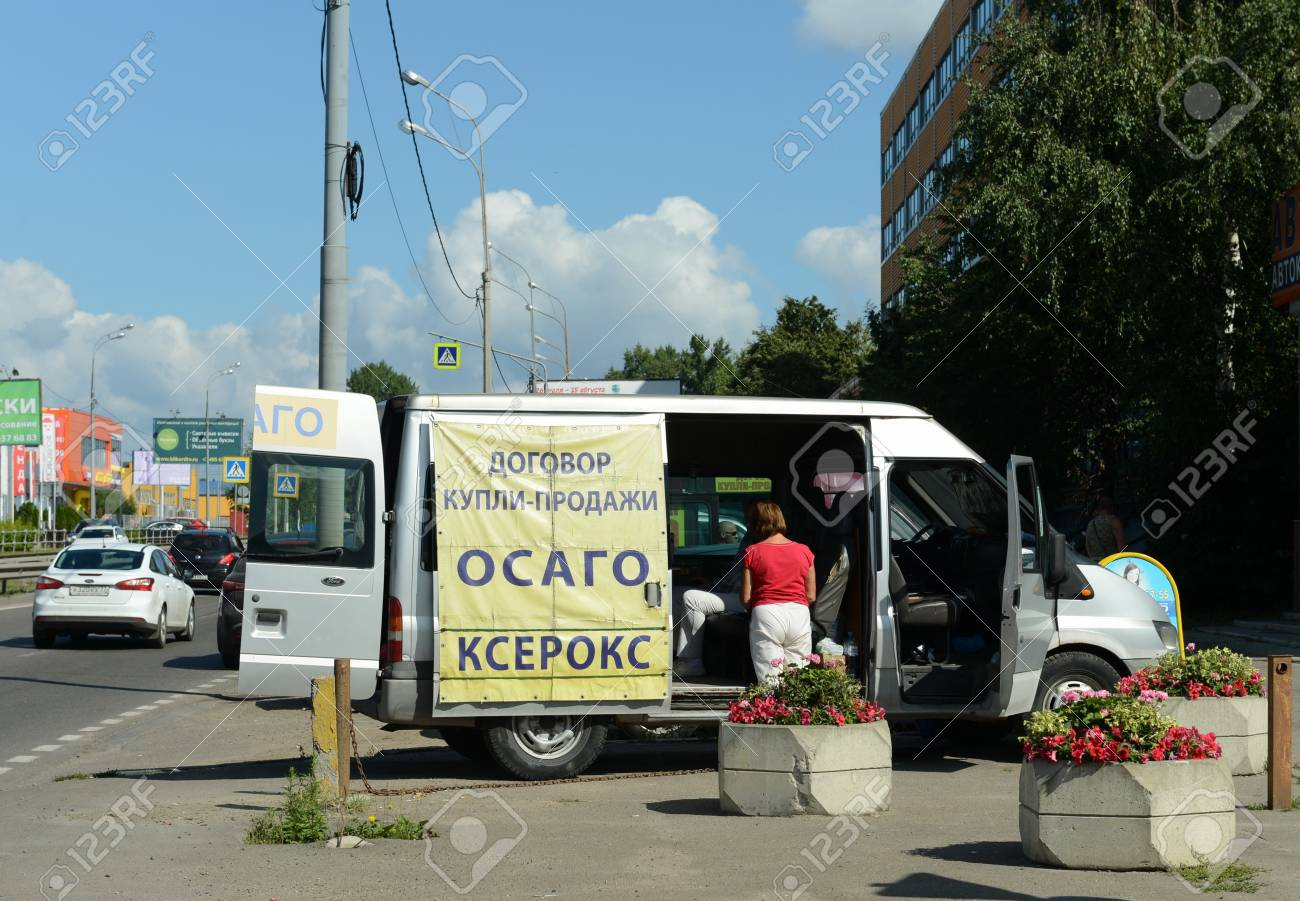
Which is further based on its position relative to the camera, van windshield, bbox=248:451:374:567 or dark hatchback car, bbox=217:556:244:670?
dark hatchback car, bbox=217:556:244:670

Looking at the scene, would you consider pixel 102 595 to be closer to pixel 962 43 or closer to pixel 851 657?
pixel 851 657

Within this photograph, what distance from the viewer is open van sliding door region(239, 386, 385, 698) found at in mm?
9938

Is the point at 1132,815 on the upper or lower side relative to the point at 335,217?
lower

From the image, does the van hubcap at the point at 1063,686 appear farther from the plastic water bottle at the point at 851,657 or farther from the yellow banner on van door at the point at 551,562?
the yellow banner on van door at the point at 551,562

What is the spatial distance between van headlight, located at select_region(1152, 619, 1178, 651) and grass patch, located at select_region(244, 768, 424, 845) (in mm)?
5677

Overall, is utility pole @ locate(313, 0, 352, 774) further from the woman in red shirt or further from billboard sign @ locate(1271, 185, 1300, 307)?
billboard sign @ locate(1271, 185, 1300, 307)

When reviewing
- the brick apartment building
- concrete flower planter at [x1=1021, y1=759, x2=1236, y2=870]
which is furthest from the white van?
the brick apartment building

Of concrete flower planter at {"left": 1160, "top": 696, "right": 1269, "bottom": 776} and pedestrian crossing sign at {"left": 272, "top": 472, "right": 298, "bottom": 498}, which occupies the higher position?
pedestrian crossing sign at {"left": 272, "top": 472, "right": 298, "bottom": 498}

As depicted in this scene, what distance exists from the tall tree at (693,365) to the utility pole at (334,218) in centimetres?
6185

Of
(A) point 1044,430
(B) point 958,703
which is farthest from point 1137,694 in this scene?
(A) point 1044,430

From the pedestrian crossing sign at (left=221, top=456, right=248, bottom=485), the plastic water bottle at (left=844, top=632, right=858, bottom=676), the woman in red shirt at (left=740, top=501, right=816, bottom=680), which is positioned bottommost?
the plastic water bottle at (left=844, top=632, right=858, bottom=676)

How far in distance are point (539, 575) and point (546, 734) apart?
1.08 metres

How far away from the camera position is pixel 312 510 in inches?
397

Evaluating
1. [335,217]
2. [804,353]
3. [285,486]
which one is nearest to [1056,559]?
[285,486]
